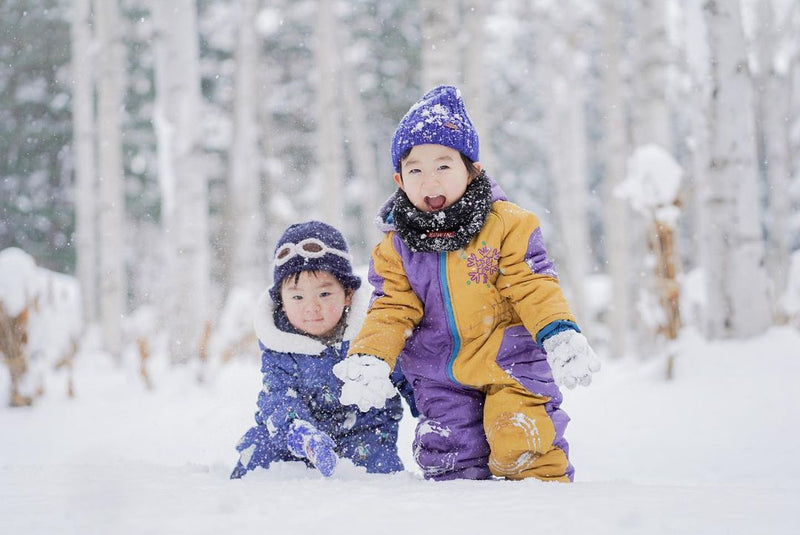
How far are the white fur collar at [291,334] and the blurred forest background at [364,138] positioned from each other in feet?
8.62

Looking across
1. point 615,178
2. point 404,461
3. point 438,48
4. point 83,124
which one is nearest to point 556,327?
→ point 404,461

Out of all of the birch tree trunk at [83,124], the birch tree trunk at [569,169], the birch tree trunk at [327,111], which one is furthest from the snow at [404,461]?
the birch tree trunk at [569,169]

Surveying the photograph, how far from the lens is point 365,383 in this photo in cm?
210

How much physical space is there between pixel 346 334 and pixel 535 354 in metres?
0.80

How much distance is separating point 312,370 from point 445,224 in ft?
2.83

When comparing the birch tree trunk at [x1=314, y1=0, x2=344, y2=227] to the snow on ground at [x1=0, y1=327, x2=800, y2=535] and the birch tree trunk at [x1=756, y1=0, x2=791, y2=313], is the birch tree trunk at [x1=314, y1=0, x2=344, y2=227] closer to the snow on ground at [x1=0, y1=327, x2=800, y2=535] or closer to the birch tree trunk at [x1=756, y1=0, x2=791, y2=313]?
the snow on ground at [x1=0, y1=327, x2=800, y2=535]

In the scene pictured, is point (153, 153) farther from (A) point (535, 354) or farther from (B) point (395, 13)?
(A) point (535, 354)

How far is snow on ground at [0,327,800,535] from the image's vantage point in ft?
4.46

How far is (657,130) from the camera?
7.20 metres

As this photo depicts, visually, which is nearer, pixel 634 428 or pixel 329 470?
pixel 329 470

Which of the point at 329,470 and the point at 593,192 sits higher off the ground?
the point at 593,192

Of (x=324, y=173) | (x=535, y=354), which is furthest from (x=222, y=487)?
(x=324, y=173)

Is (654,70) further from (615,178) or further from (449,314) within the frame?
(449,314)

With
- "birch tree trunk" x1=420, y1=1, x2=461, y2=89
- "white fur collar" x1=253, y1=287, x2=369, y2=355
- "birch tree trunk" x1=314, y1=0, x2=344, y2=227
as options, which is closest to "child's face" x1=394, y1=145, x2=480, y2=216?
"white fur collar" x1=253, y1=287, x2=369, y2=355
